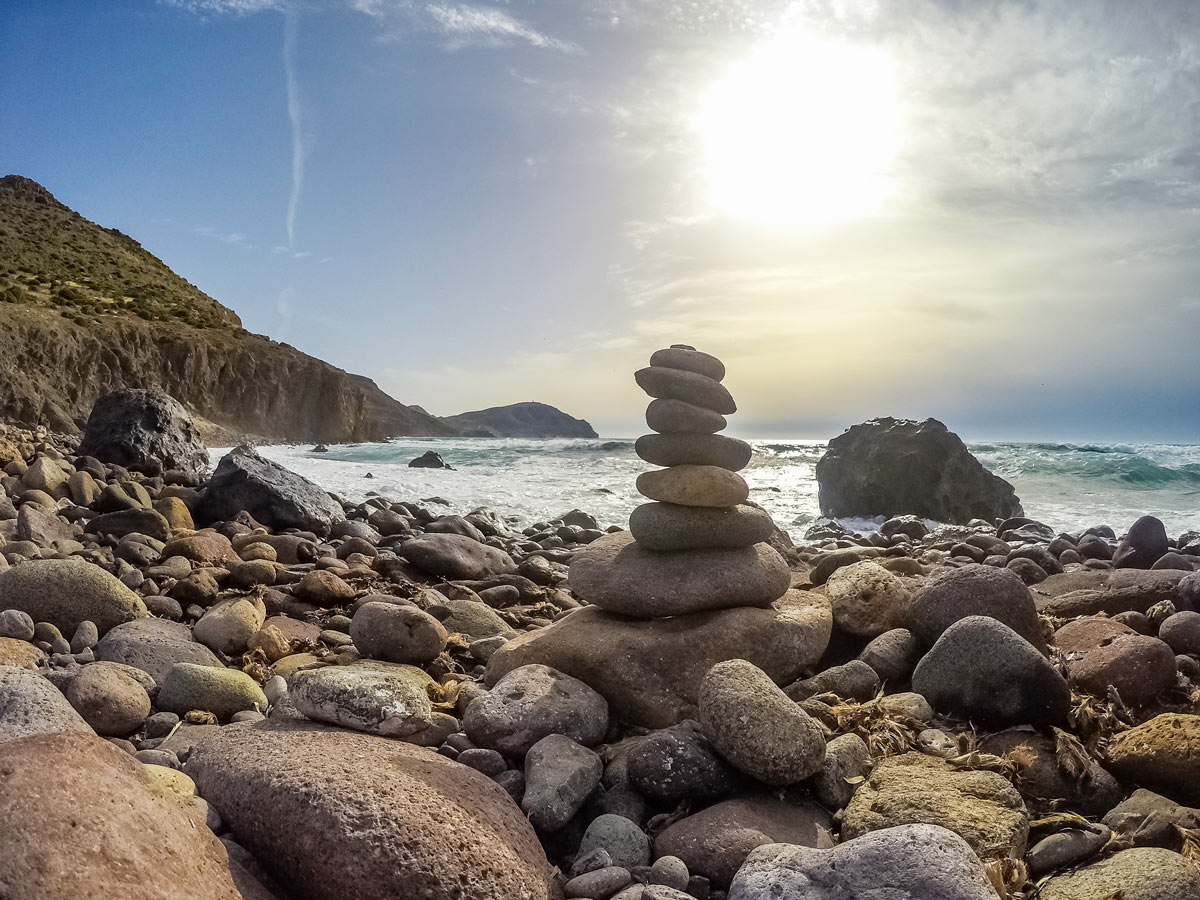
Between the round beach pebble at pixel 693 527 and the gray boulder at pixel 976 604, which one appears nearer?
the gray boulder at pixel 976 604

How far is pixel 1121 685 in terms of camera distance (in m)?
4.42

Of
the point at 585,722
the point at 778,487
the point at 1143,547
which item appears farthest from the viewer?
the point at 778,487

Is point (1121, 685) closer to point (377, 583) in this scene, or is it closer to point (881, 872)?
point (881, 872)

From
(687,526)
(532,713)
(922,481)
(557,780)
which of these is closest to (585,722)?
(532,713)

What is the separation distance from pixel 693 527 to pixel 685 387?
106cm

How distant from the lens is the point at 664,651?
195 inches

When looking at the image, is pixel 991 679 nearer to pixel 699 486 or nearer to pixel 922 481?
pixel 699 486

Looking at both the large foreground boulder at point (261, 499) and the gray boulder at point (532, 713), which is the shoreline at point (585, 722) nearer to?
the gray boulder at point (532, 713)

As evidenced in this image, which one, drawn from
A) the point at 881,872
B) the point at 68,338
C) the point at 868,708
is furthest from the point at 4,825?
the point at 68,338

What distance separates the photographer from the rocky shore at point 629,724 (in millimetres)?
2709

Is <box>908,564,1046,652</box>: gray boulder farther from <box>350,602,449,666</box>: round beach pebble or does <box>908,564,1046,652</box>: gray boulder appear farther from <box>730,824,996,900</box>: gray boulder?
<box>350,602,449,666</box>: round beach pebble

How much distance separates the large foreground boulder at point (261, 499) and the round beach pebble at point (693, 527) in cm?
595

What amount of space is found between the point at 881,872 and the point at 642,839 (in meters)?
1.11

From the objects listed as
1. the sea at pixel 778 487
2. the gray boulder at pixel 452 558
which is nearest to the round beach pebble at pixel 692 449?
the gray boulder at pixel 452 558
